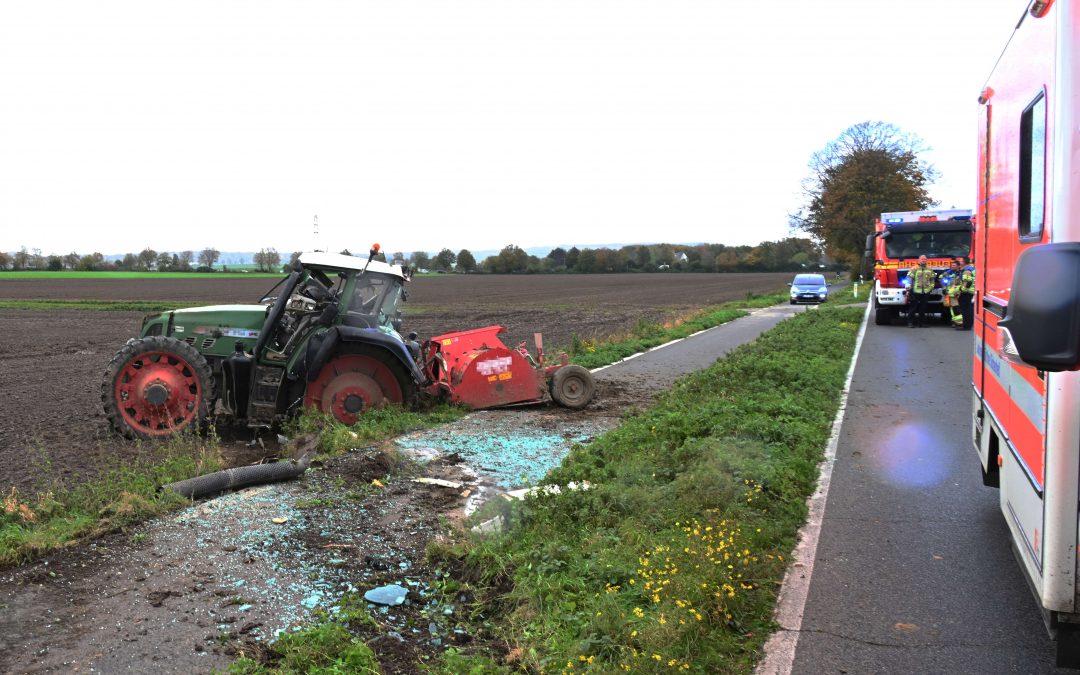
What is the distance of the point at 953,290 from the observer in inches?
899

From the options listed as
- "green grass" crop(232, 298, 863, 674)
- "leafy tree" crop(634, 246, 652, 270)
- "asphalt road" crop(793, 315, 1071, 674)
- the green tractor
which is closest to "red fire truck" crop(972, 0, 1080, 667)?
"asphalt road" crop(793, 315, 1071, 674)

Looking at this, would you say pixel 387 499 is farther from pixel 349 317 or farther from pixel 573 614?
pixel 349 317

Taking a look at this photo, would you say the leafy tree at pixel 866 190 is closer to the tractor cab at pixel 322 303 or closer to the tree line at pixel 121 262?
the tractor cab at pixel 322 303

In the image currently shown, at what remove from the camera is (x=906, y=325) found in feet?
79.3

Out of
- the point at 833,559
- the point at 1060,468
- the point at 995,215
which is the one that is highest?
the point at 995,215

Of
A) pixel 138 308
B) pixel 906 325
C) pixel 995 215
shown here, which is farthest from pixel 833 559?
pixel 138 308

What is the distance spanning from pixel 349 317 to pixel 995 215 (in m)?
7.08

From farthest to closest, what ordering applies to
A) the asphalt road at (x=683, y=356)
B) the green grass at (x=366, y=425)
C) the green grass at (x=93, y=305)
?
the green grass at (x=93, y=305), the asphalt road at (x=683, y=356), the green grass at (x=366, y=425)

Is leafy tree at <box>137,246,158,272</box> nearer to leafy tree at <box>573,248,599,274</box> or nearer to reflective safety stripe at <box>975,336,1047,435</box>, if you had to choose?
leafy tree at <box>573,248,599,274</box>

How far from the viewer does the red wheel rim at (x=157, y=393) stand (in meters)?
9.11

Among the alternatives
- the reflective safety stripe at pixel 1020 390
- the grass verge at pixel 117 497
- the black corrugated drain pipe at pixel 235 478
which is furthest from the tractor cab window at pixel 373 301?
the reflective safety stripe at pixel 1020 390

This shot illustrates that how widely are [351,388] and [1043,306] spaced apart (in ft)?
27.0

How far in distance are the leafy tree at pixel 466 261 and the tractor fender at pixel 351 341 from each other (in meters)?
102

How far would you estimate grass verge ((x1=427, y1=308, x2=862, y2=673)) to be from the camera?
4.12 m
